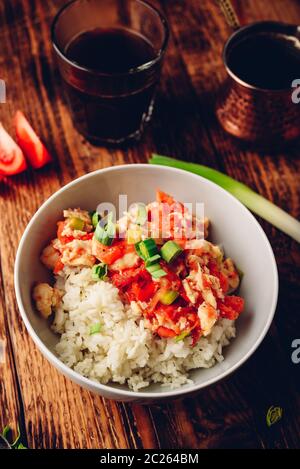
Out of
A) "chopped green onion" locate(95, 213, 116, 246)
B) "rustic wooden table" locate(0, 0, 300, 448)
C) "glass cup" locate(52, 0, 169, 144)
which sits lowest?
"rustic wooden table" locate(0, 0, 300, 448)

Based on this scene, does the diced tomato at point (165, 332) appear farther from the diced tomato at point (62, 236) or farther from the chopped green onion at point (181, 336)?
the diced tomato at point (62, 236)

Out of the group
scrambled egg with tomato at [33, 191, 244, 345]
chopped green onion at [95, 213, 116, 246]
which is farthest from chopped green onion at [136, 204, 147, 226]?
chopped green onion at [95, 213, 116, 246]

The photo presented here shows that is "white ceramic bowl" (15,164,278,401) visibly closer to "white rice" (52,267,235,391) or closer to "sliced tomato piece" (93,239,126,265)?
"white rice" (52,267,235,391)

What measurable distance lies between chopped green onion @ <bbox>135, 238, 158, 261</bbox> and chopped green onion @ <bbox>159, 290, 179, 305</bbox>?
13 cm

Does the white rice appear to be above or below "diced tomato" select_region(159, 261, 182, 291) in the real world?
below

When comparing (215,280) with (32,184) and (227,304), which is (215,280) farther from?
(32,184)

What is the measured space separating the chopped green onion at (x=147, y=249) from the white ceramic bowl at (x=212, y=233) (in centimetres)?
36

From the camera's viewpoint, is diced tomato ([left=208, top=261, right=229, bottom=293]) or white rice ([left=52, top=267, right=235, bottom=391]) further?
diced tomato ([left=208, top=261, right=229, bottom=293])

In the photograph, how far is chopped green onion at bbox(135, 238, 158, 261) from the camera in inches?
75.2

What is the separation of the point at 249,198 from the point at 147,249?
68cm

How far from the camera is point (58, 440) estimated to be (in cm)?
196

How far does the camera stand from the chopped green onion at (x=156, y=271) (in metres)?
1.88

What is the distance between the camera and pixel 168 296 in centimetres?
188

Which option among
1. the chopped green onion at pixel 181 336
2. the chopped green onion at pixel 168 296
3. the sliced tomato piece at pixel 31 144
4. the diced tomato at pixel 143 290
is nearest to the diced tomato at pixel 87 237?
the diced tomato at pixel 143 290
